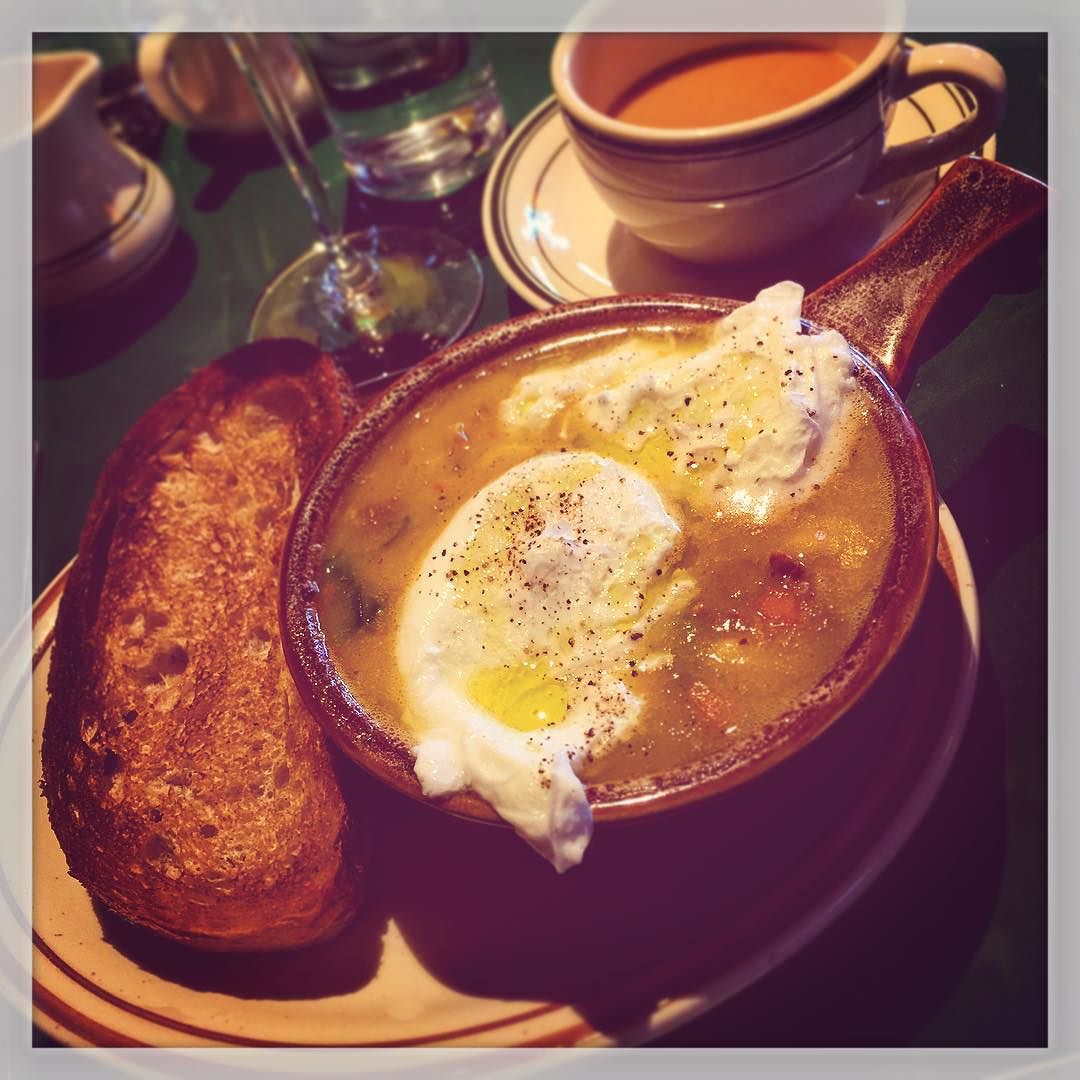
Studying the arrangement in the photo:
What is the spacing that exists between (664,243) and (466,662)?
0.82 metres

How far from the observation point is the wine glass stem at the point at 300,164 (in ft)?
5.99

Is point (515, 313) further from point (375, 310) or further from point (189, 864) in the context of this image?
point (189, 864)

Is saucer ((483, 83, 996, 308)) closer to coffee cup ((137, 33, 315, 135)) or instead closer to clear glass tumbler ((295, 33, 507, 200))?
clear glass tumbler ((295, 33, 507, 200))

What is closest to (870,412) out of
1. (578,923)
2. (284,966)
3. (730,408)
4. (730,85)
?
(730,408)

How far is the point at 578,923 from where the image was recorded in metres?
1.14

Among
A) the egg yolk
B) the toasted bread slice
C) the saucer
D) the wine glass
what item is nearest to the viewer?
the egg yolk

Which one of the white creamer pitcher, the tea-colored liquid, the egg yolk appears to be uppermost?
the white creamer pitcher

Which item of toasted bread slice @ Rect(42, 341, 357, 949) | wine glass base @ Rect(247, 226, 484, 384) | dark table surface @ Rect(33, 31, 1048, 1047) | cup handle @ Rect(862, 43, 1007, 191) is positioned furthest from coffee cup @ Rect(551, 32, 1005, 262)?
toasted bread slice @ Rect(42, 341, 357, 949)

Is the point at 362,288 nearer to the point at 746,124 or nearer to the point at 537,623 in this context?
the point at 746,124

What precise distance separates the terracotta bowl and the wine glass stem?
743 millimetres

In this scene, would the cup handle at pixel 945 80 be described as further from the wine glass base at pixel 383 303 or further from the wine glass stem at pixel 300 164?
the wine glass stem at pixel 300 164

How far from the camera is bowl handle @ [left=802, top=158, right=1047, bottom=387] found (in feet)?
4.29

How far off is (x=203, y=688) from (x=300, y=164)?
110 cm

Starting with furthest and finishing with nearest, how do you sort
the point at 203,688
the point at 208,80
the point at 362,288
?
the point at 208,80 < the point at 362,288 < the point at 203,688
